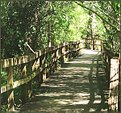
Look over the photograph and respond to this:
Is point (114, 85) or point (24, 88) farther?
point (24, 88)

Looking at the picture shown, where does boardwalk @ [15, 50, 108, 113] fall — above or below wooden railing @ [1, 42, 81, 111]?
below

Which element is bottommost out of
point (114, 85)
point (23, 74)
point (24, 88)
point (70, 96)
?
point (70, 96)

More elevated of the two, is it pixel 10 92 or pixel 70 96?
pixel 10 92

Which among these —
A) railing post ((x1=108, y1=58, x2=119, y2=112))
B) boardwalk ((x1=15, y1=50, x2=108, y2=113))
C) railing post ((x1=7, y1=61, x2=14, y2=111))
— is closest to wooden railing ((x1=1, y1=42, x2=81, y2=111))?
railing post ((x1=7, y1=61, x2=14, y2=111))

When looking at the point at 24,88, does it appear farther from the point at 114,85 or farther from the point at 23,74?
the point at 114,85

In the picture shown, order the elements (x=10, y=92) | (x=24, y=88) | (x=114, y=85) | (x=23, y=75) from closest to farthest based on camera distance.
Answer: (x=114, y=85)
(x=10, y=92)
(x=23, y=75)
(x=24, y=88)

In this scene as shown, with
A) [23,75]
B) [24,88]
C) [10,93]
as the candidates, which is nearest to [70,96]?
[24,88]

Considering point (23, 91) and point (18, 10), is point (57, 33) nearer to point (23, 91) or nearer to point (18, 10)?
point (18, 10)

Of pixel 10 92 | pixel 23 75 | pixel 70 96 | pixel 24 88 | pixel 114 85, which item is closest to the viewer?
pixel 114 85

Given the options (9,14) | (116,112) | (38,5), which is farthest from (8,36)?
(116,112)

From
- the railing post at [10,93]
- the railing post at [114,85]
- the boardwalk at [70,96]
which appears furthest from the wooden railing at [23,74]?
the railing post at [114,85]

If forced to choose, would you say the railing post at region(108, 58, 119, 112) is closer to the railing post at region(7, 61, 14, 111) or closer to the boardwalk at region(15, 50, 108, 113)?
the boardwalk at region(15, 50, 108, 113)

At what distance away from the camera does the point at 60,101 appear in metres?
5.78

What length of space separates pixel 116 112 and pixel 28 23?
4942 mm
